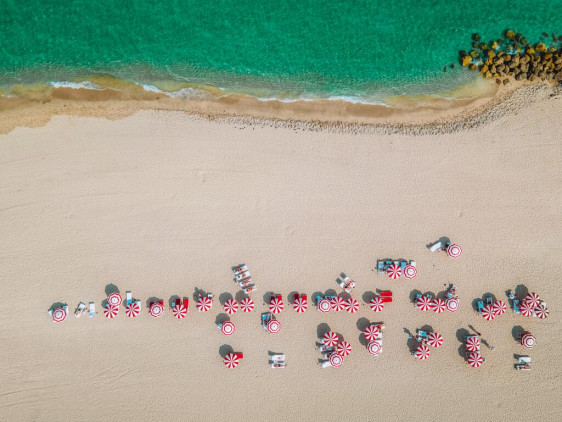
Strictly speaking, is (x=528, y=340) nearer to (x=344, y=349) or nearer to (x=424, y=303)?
(x=424, y=303)

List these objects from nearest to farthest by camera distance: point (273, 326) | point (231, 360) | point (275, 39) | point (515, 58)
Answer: point (231, 360) → point (273, 326) → point (515, 58) → point (275, 39)

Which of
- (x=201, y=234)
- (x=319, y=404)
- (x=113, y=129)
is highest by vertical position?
(x=113, y=129)

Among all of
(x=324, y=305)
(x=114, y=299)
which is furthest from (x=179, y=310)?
(x=324, y=305)

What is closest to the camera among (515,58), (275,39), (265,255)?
(265,255)

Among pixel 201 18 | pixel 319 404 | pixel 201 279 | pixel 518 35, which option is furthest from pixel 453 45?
pixel 319 404

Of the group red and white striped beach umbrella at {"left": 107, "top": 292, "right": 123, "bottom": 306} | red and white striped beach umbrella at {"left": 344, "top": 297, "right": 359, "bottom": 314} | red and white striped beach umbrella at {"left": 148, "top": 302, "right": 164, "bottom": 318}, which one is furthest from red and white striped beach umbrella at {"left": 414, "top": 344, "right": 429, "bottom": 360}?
red and white striped beach umbrella at {"left": 107, "top": 292, "right": 123, "bottom": 306}

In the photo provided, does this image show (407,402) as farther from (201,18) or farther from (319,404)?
(201,18)
